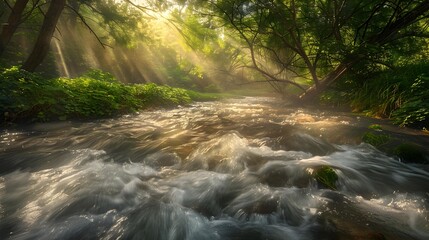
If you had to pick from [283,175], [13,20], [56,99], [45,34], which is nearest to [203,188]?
[283,175]

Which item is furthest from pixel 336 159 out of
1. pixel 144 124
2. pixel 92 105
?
pixel 92 105

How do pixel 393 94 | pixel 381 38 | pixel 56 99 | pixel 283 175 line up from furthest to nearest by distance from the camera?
pixel 381 38 < pixel 393 94 < pixel 56 99 < pixel 283 175

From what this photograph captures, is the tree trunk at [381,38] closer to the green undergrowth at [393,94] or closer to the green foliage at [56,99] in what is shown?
the green undergrowth at [393,94]

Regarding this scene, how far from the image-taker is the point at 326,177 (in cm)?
344

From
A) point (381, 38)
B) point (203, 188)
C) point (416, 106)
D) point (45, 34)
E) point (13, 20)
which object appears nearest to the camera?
point (203, 188)

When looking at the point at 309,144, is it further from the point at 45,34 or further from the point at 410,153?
the point at 45,34

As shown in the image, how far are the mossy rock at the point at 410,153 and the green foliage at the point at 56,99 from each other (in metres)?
7.20

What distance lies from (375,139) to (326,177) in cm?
247

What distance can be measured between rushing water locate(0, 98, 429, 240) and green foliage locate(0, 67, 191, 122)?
2.12ft

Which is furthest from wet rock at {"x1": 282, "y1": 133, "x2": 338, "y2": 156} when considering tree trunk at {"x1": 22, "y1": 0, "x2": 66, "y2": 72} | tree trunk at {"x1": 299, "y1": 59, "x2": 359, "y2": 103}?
tree trunk at {"x1": 22, "y1": 0, "x2": 66, "y2": 72}

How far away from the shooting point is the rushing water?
2570 millimetres

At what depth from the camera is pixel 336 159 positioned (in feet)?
14.3

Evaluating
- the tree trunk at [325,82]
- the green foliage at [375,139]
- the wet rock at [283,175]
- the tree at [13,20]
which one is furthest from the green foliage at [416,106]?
the tree at [13,20]

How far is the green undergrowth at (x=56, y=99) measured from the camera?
587 centimetres
